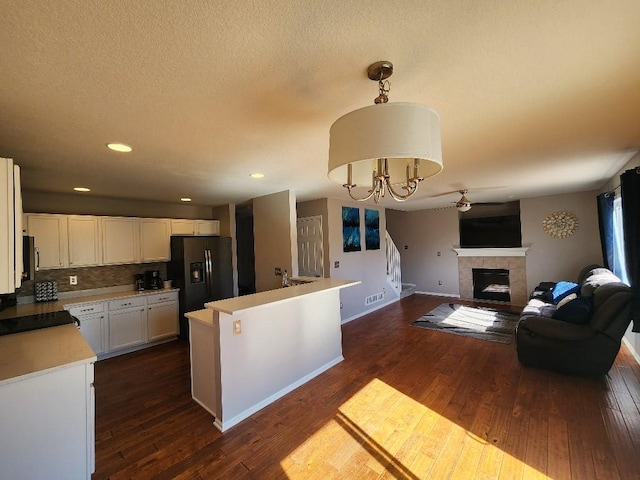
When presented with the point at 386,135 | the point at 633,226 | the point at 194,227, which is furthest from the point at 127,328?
the point at 633,226

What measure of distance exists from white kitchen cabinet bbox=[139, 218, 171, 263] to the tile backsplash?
0.90ft

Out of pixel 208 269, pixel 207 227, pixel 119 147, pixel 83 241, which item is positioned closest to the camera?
pixel 119 147

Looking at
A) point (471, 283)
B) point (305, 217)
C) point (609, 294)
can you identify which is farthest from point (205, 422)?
point (471, 283)

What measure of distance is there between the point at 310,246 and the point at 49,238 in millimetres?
3806

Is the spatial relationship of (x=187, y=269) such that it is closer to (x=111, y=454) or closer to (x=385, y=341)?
(x=111, y=454)

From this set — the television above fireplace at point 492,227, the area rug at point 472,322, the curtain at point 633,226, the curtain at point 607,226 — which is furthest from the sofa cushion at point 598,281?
the television above fireplace at point 492,227

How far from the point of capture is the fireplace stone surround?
6.07 m

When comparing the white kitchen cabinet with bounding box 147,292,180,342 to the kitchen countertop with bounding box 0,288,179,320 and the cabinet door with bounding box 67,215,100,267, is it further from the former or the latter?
the cabinet door with bounding box 67,215,100,267

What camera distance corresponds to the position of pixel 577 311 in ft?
9.80

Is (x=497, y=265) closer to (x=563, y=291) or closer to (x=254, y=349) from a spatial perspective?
(x=563, y=291)

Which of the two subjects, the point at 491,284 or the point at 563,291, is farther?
the point at 491,284

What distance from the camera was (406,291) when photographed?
23.7 ft

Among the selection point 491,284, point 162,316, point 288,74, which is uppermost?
point 288,74

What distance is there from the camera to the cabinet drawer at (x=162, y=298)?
417 centimetres
